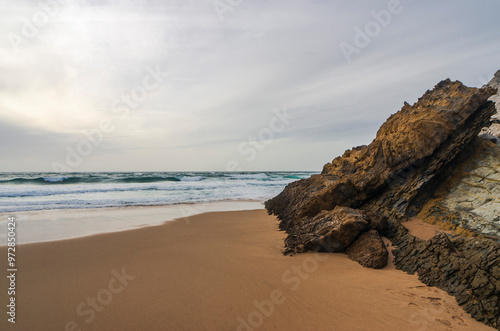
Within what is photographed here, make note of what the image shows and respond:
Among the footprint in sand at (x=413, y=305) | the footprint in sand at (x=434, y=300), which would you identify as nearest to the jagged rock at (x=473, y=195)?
the footprint in sand at (x=434, y=300)

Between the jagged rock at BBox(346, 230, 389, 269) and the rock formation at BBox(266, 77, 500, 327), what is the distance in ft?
0.06

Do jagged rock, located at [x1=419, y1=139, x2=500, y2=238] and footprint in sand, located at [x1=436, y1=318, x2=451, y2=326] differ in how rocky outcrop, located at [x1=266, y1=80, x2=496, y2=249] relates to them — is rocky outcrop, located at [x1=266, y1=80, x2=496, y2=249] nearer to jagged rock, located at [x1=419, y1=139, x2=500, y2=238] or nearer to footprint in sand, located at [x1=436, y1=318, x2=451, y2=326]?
jagged rock, located at [x1=419, y1=139, x2=500, y2=238]

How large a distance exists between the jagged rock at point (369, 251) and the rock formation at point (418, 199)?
2 centimetres

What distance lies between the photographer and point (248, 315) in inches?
129

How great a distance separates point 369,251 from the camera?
4.72 m

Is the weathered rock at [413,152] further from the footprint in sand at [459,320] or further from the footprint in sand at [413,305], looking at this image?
the footprint in sand at [459,320]

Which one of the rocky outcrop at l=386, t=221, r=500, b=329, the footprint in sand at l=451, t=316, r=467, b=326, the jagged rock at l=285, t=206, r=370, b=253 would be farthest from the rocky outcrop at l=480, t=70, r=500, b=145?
the footprint in sand at l=451, t=316, r=467, b=326

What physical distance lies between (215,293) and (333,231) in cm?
284

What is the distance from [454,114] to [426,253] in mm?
3891

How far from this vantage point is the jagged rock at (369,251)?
4.48 metres

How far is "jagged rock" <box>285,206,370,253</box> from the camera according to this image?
5066 mm

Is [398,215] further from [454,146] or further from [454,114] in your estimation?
[454,114]

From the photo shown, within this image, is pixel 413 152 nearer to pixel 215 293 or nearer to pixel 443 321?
pixel 443 321

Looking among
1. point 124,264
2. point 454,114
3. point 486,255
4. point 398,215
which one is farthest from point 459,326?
point 124,264
